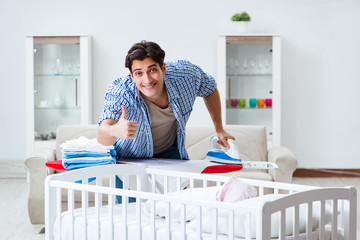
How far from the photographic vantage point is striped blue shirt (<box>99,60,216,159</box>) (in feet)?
7.29

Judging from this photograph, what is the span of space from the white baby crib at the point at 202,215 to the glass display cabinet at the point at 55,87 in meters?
3.18

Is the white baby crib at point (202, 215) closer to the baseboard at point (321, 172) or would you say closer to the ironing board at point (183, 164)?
the ironing board at point (183, 164)

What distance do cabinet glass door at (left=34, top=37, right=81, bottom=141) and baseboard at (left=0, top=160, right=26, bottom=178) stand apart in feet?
1.67

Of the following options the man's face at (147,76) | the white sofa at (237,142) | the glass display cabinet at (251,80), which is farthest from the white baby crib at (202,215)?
the glass display cabinet at (251,80)

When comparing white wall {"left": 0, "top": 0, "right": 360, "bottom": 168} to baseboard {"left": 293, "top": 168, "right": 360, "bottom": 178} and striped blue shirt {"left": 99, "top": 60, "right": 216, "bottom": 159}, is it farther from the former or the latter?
striped blue shirt {"left": 99, "top": 60, "right": 216, "bottom": 159}

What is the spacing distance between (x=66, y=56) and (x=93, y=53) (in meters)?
0.37

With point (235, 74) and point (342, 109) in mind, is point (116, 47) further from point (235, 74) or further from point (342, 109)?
point (342, 109)

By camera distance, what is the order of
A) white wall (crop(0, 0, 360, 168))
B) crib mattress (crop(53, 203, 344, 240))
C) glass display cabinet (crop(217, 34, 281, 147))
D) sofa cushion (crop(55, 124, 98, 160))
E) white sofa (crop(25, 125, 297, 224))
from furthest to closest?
white wall (crop(0, 0, 360, 168)) → glass display cabinet (crop(217, 34, 281, 147)) → sofa cushion (crop(55, 124, 98, 160)) → white sofa (crop(25, 125, 297, 224)) → crib mattress (crop(53, 203, 344, 240))

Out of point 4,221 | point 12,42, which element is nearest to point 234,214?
point 4,221

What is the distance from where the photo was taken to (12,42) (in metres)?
5.66

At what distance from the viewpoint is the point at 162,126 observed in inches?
93.4

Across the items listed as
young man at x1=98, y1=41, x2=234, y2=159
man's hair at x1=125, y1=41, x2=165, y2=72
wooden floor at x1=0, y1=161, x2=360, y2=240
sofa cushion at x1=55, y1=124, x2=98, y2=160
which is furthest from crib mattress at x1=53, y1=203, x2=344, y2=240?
sofa cushion at x1=55, y1=124, x2=98, y2=160

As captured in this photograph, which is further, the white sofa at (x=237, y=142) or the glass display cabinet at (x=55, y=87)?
the glass display cabinet at (x=55, y=87)

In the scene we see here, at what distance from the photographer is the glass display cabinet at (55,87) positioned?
17.4 ft
